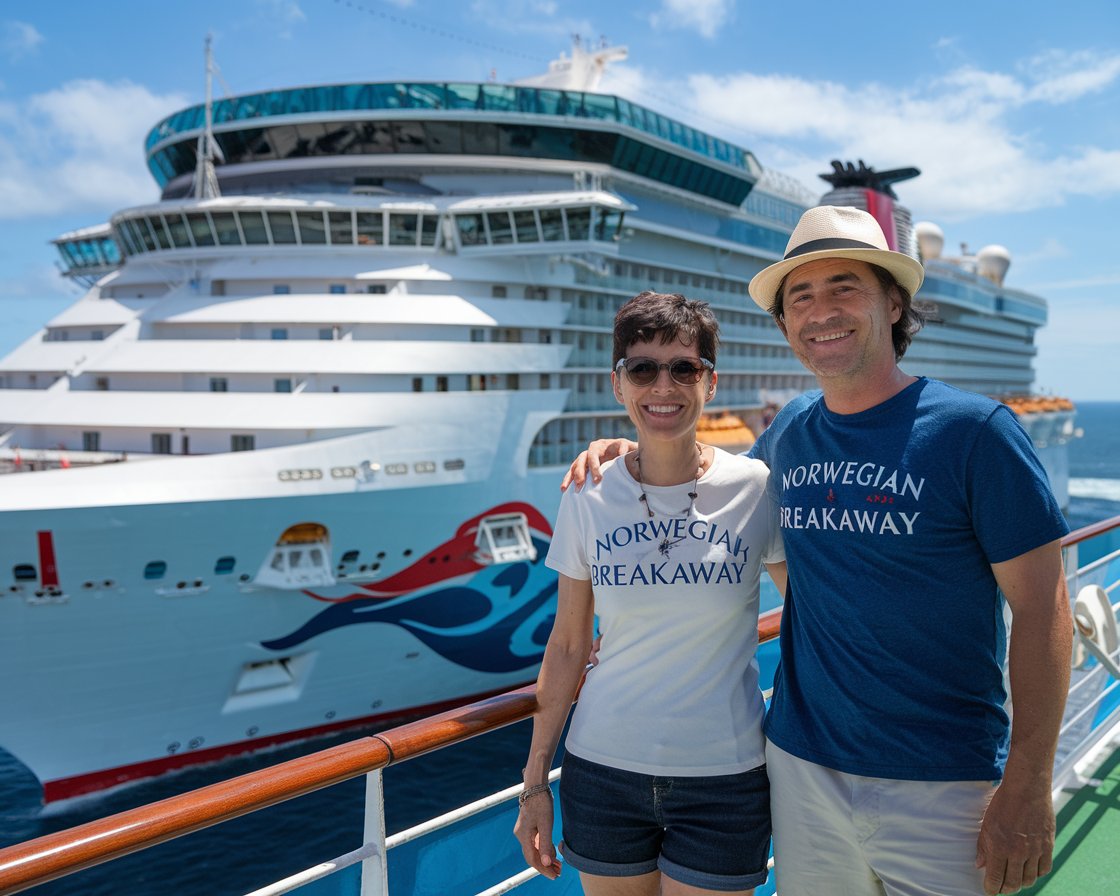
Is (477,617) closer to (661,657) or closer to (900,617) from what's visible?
(661,657)

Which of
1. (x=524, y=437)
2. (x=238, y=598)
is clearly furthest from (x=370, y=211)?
(x=238, y=598)

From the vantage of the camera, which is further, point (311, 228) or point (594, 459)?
point (311, 228)

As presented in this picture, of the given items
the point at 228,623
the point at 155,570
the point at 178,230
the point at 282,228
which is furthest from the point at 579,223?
the point at 155,570

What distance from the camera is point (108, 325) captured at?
41.2ft

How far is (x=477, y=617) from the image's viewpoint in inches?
432

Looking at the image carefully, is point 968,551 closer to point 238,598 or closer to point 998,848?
point 998,848

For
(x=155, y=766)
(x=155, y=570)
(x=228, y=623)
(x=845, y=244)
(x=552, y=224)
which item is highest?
(x=552, y=224)

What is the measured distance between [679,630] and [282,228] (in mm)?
11276

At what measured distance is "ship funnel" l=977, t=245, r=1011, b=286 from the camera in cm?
3509

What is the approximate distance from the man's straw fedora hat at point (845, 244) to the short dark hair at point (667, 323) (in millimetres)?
186

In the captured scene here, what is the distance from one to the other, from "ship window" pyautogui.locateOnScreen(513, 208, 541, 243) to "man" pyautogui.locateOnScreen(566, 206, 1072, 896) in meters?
10.6

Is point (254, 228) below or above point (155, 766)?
above

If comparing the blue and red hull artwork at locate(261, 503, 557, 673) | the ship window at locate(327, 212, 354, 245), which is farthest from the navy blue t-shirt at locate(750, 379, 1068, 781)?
the ship window at locate(327, 212, 354, 245)

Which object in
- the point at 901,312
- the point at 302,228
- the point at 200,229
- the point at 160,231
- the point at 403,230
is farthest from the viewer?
the point at 160,231
